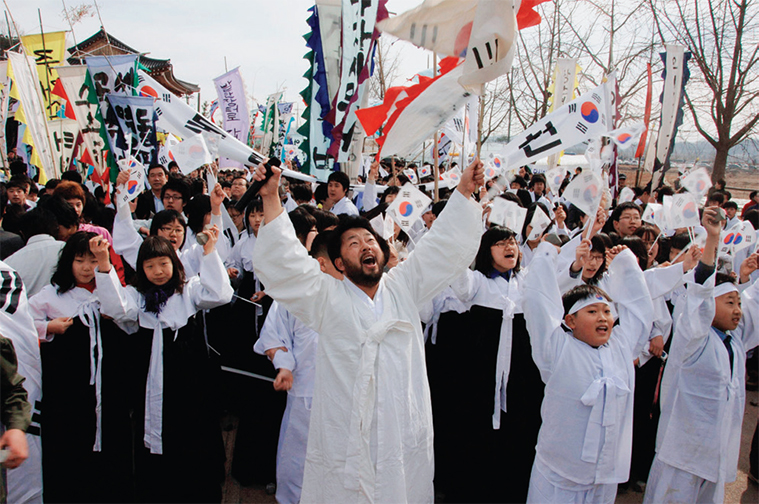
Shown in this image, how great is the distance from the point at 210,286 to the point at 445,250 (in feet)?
5.28

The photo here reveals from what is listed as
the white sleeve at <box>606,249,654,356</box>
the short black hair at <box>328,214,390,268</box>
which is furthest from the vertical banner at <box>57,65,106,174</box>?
the white sleeve at <box>606,249,654,356</box>

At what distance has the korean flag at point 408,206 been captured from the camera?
13.5ft

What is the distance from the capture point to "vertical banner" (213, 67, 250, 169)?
8617mm

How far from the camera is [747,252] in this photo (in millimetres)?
5914

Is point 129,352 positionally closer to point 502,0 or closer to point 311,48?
point 502,0

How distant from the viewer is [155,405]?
119 inches

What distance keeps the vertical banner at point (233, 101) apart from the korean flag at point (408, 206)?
211 inches

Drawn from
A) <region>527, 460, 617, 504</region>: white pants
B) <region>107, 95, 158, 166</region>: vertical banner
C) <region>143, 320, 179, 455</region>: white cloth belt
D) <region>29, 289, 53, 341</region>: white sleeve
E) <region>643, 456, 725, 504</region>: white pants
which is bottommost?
<region>643, 456, 725, 504</region>: white pants

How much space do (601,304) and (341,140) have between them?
10.1 feet

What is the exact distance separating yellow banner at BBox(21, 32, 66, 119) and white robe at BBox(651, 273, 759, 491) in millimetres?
10887

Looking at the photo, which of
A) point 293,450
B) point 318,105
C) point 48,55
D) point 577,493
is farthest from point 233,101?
point 577,493

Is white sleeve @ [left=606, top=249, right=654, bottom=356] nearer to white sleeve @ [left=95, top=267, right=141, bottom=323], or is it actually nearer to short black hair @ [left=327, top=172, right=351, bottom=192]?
white sleeve @ [left=95, top=267, right=141, bottom=323]

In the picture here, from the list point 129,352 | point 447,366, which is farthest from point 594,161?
point 129,352

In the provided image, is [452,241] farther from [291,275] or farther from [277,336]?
[277,336]
